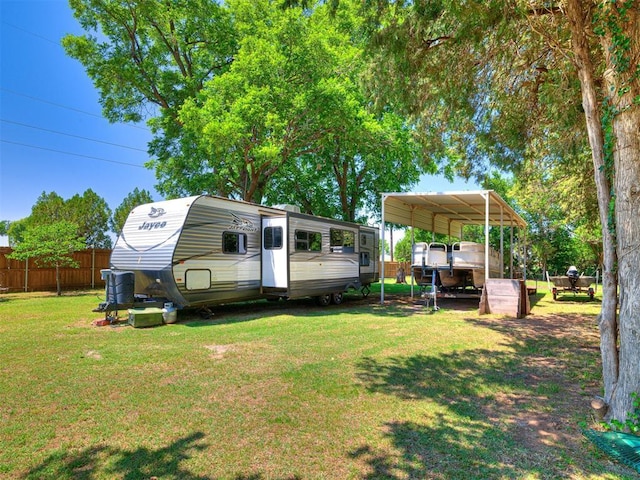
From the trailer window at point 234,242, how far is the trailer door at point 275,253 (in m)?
0.74

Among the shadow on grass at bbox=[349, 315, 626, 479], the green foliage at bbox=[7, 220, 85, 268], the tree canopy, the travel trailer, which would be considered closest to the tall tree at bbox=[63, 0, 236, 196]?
the tree canopy

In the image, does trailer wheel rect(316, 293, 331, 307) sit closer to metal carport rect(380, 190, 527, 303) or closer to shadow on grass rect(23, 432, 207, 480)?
metal carport rect(380, 190, 527, 303)

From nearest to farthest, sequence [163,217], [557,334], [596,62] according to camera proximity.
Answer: [596,62] → [557,334] → [163,217]

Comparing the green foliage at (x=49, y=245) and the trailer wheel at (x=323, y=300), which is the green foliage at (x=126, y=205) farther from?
the trailer wheel at (x=323, y=300)

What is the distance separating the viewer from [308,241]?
1181 centimetres

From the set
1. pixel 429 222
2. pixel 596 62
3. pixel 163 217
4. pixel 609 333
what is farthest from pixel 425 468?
pixel 429 222

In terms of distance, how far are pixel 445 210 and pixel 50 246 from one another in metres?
16.1

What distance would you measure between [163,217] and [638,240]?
9.16 m

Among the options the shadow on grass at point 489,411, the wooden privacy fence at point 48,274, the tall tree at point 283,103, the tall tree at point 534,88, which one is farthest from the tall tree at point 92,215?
the shadow on grass at point 489,411

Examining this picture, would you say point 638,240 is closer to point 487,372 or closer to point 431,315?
point 487,372

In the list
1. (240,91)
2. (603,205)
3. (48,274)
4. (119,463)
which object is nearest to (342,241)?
(240,91)

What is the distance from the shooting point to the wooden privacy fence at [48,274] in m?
16.2

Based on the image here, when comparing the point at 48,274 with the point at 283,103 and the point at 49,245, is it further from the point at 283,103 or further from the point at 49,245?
the point at 283,103

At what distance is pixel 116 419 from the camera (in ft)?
12.5
